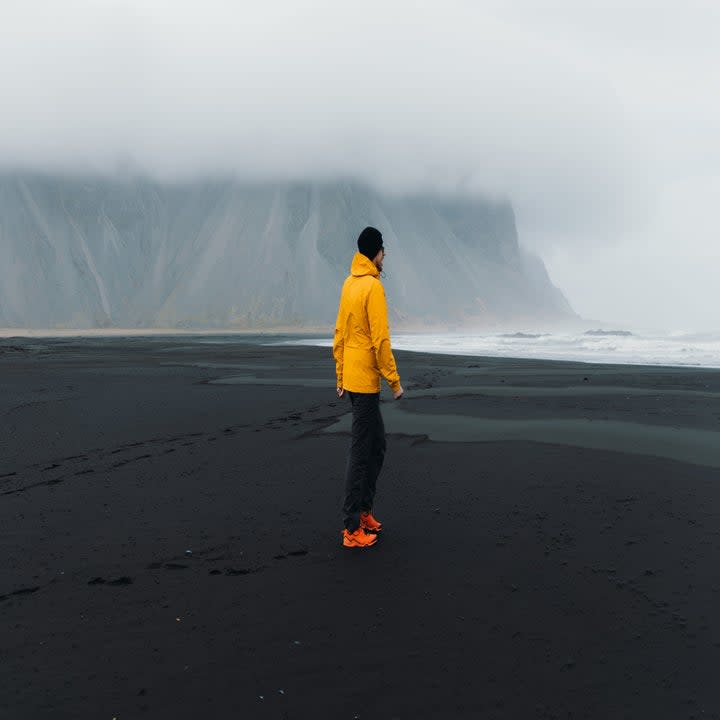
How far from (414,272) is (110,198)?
67.6 meters

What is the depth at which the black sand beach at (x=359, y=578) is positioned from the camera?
2.95m

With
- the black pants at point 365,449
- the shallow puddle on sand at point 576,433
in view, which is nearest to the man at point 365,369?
the black pants at point 365,449

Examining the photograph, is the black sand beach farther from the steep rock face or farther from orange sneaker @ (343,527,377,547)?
the steep rock face

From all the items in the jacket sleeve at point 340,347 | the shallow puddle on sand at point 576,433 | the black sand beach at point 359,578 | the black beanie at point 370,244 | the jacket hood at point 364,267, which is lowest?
the black sand beach at point 359,578

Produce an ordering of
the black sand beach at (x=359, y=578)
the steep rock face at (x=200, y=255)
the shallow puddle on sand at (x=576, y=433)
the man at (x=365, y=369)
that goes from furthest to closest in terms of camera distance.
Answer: the steep rock face at (x=200, y=255) → the shallow puddle on sand at (x=576, y=433) → the man at (x=365, y=369) → the black sand beach at (x=359, y=578)

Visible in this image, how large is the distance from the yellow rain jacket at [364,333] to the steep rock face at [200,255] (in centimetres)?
11376

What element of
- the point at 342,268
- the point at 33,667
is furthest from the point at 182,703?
the point at 342,268

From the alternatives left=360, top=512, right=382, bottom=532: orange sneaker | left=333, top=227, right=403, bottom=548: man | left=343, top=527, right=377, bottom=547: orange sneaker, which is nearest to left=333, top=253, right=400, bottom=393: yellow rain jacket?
left=333, top=227, right=403, bottom=548: man

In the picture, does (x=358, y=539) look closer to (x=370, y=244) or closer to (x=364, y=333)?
(x=364, y=333)

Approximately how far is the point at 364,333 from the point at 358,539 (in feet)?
5.55

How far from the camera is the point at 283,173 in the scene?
131375 millimetres

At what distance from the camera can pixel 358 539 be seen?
4.89 metres

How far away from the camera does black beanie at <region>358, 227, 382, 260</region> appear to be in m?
5.18

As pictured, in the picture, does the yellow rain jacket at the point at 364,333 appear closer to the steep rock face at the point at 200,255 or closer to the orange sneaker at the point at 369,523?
the orange sneaker at the point at 369,523
